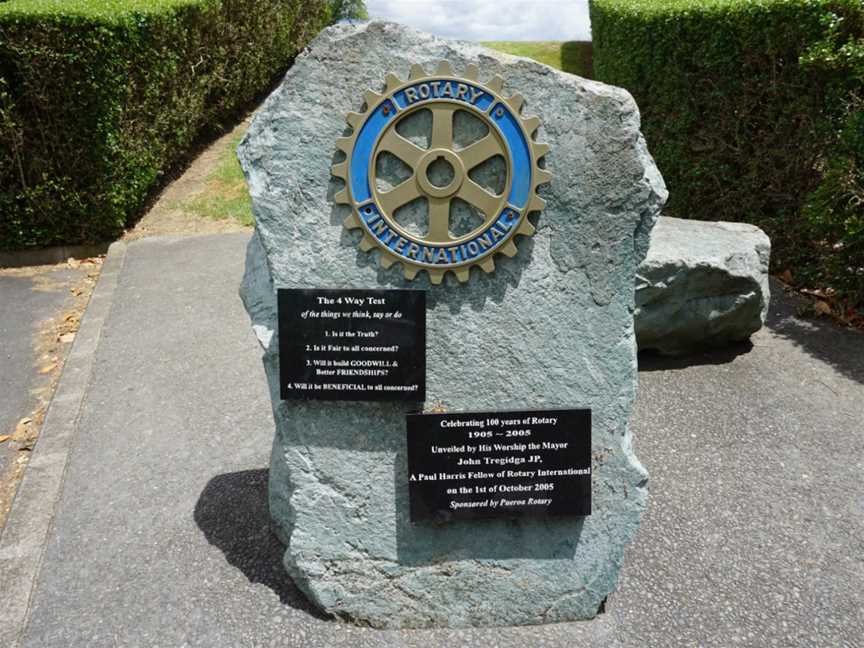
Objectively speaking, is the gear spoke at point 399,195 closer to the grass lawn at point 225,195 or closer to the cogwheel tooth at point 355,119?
the cogwheel tooth at point 355,119

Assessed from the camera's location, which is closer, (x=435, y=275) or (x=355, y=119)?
(x=355, y=119)

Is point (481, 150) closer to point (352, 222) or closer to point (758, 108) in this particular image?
point (352, 222)

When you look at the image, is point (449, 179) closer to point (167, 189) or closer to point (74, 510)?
point (74, 510)

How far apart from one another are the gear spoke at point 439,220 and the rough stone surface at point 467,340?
8.3 inches

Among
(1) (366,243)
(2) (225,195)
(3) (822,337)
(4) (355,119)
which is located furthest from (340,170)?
(2) (225,195)

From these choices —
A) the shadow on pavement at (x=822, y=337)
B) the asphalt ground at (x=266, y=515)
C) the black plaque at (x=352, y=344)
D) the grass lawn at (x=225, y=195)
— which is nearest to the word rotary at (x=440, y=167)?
the black plaque at (x=352, y=344)

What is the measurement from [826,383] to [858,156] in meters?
2.25

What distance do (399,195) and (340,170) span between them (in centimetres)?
26

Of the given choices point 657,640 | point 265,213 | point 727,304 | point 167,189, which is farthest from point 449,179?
point 167,189

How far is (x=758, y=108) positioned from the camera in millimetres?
7555

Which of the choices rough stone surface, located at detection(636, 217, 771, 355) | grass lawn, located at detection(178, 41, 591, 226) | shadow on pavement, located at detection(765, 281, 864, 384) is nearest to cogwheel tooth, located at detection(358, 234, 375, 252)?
rough stone surface, located at detection(636, 217, 771, 355)

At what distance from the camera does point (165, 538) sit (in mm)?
3977

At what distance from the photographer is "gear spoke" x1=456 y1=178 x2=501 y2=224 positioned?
2.86 meters

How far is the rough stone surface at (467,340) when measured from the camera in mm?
2869
